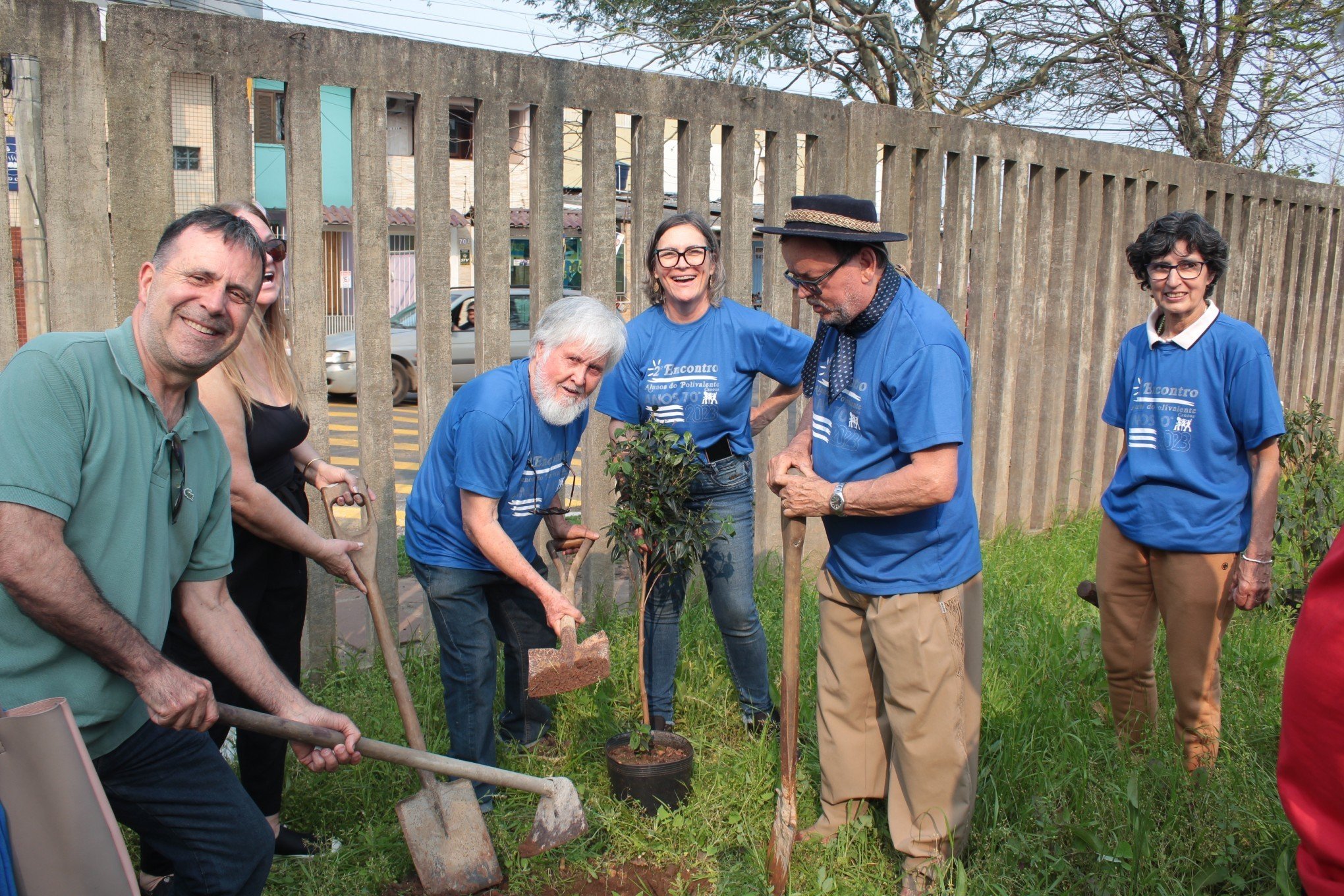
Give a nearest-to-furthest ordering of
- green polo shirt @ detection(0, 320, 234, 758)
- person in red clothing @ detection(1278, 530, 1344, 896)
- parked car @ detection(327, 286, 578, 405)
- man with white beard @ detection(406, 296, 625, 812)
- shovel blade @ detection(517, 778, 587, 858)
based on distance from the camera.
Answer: person in red clothing @ detection(1278, 530, 1344, 896)
green polo shirt @ detection(0, 320, 234, 758)
shovel blade @ detection(517, 778, 587, 858)
man with white beard @ detection(406, 296, 625, 812)
parked car @ detection(327, 286, 578, 405)

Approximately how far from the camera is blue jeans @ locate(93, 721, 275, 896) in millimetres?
2146

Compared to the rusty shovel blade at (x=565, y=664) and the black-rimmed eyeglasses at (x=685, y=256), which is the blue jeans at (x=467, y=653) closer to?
the rusty shovel blade at (x=565, y=664)

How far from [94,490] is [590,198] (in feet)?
9.62

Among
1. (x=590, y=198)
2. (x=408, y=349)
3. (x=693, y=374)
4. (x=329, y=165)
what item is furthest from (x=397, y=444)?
(x=329, y=165)

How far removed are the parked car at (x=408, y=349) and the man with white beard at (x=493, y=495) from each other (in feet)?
30.3

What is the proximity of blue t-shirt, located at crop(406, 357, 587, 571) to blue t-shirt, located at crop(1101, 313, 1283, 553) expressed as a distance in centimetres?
195

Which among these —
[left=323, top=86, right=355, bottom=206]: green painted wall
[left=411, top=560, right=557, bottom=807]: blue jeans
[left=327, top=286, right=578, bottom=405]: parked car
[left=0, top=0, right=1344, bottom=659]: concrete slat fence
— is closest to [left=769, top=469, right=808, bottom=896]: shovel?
[left=411, top=560, right=557, bottom=807]: blue jeans

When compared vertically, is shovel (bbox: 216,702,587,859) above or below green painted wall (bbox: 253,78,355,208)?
below

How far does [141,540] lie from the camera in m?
2.09

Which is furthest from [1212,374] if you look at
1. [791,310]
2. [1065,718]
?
[791,310]

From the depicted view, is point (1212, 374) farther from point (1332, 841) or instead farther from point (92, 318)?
point (92, 318)

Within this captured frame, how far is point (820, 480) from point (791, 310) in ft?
8.20

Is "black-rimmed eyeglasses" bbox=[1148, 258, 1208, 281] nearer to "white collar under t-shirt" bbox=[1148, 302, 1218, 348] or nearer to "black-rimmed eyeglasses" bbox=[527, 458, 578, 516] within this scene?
"white collar under t-shirt" bbox=[1148, 302, 1218, 348]

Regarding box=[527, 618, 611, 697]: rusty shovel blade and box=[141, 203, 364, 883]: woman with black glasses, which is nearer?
box=[141, 203, 364, 883]: woman with black glasses
